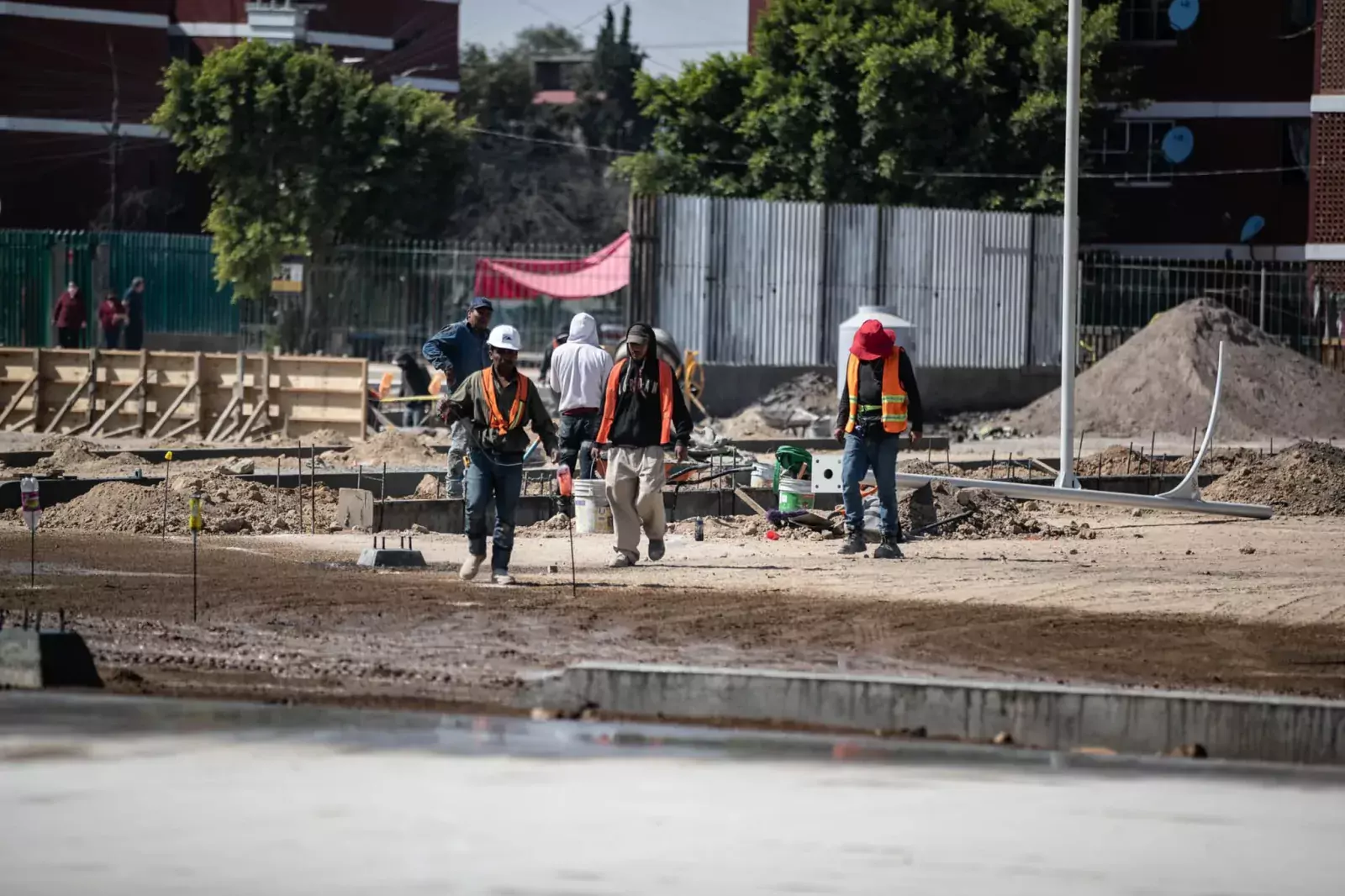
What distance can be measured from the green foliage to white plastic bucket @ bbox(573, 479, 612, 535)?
35.3 m

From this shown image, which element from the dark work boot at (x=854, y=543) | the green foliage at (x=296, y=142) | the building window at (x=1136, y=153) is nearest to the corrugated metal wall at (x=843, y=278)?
the building window at (x=1136, y=153)

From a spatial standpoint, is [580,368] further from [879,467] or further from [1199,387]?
[1199,387]

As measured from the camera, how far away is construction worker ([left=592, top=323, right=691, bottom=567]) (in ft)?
48.7

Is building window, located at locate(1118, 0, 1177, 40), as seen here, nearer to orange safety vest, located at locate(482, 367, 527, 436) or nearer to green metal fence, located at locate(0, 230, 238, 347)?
green metal fence, located at locate(0, 230, 238, 347)

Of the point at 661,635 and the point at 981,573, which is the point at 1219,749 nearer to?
the point at 661,635

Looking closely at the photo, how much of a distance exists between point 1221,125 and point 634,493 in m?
38.3

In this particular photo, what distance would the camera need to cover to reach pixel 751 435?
30.9 m

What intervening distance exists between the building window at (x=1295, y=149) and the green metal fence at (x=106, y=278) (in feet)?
78.4

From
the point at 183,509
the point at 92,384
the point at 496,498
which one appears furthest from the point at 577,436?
the point at 92,384

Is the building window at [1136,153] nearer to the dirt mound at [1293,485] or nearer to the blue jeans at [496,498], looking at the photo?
the dirt mound at [1293,485]

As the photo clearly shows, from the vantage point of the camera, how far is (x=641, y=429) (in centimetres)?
1484

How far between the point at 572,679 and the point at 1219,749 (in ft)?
9.38

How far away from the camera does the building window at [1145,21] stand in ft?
164

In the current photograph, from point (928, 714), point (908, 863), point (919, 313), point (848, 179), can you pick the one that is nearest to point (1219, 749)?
point (928, 714)
